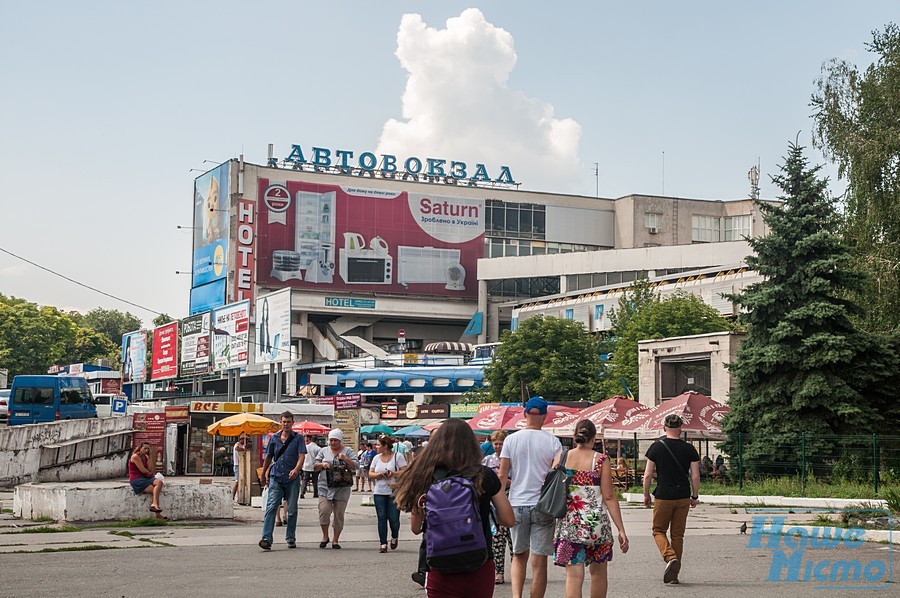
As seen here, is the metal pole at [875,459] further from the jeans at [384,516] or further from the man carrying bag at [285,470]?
the man carrying bag at [285,470]

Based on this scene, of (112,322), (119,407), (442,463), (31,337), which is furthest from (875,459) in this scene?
(112,322)

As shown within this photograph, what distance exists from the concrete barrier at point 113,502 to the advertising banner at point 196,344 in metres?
56.7

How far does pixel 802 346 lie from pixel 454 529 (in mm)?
24146

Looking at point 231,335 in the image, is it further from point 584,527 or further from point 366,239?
point 584,527

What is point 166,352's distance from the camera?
85.4 meters

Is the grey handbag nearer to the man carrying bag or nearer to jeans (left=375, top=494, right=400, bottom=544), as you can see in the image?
jeans (left=375, top=494, right=400, bottom=544)

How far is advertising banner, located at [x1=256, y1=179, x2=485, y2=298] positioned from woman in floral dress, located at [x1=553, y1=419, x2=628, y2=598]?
299ft

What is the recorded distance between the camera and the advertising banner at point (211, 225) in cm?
9988

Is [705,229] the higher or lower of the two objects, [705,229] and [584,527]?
the higher

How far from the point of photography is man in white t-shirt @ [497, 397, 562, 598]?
8992 millimetres

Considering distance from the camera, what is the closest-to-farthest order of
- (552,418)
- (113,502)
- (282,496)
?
(282,496) → (113,502) → (552,418)

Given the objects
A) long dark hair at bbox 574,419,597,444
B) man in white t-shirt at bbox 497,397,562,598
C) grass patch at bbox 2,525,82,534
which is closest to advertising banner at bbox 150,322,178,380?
grass patch at bbox 2,525,82,534

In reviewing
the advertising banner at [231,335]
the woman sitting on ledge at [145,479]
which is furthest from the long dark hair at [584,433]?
the advertising banner at [231,335]

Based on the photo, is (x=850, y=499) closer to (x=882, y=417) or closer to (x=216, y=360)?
(x=882, y=417)
